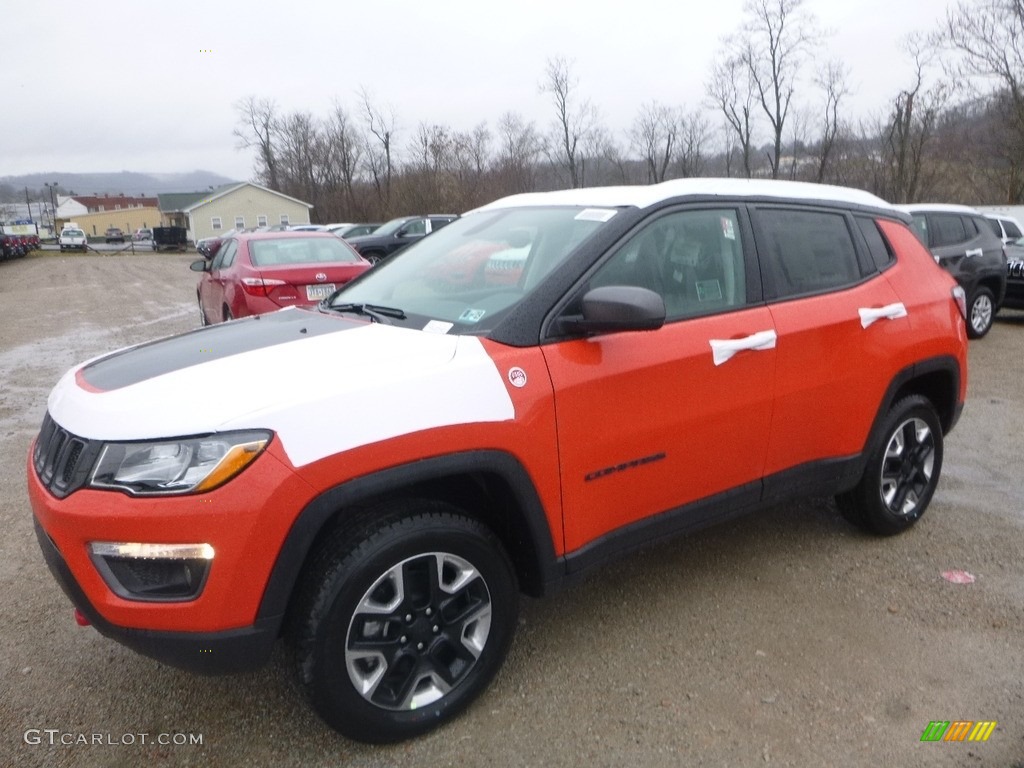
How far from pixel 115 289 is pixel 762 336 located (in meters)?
21.3

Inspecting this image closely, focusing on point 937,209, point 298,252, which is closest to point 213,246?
point 298,252

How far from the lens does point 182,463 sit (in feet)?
7.00

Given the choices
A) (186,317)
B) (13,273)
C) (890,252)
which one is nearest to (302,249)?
(186,317)

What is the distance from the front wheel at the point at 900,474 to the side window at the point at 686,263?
4.13 feet

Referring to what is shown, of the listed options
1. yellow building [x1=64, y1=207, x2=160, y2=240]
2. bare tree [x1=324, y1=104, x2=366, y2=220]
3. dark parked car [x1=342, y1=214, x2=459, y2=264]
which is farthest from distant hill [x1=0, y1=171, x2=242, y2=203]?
dark parked car [x1=342, y1=214, x2=459, y2=264]

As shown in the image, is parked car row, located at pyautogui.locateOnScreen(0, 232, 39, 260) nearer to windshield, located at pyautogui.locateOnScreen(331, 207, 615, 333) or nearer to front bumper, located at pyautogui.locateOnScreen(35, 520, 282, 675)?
windshield, located at pyautogui.locateOnScreen(331, 207, 615, 333)

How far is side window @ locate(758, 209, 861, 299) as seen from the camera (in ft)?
11.1

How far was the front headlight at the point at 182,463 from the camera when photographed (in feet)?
6.92

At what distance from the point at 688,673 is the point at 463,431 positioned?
4.39ft

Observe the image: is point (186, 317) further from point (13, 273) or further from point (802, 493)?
point (13, 273)

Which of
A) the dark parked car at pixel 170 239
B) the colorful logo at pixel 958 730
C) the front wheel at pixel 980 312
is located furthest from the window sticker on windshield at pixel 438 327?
the dark parked car at pixel 170 239

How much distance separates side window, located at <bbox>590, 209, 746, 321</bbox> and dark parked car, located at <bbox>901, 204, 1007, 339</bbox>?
7.90 metres

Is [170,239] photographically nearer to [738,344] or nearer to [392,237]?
[392,237]

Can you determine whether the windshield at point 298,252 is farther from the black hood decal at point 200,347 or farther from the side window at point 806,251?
the side window at point 806,251
